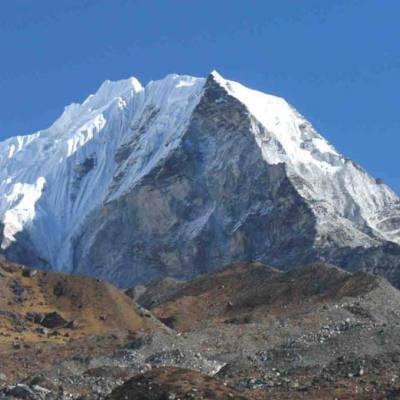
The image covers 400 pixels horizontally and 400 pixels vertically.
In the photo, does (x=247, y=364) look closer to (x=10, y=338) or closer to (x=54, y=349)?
(x=54, y=349)

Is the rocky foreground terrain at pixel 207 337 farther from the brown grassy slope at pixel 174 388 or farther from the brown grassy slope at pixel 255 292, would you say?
the brown grassy slope at pixel 255 292

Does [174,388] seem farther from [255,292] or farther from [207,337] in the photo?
[255,292]

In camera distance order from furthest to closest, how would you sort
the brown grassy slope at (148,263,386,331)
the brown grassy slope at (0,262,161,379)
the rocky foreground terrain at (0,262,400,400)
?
the brown grassy slope at (148,263,386,331), the brown grassy slope at (0,262,161,379), the rocky foreground terrain at (0,262,400,400)

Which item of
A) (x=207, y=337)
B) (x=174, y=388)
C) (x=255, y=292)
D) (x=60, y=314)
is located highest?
(x=255, y=292)

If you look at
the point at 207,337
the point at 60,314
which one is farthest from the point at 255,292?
the point at 207,337

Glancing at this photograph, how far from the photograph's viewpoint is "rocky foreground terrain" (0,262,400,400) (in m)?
71.4

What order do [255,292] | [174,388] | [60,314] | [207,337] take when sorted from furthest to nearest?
[255,292], [60,314], [207,337], [174,388]

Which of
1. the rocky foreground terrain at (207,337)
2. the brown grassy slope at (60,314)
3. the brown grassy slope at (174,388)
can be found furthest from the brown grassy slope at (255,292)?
the brown grassy slope at (174,388)

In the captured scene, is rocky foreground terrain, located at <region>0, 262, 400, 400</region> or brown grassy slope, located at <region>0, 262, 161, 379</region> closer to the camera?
rocky foreground terrain, located at <region>0, 262, 400, 400</region>

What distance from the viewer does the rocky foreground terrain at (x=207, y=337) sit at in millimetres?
71438

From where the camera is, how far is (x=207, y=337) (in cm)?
11344

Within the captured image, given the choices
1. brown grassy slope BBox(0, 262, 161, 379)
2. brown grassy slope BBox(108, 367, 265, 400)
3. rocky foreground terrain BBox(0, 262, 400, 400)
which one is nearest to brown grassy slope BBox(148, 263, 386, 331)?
rocky foreground terrain BBox(0, 262, 400, 400)

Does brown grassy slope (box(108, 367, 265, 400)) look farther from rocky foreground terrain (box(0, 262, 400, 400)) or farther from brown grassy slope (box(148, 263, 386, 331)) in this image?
brown grassy slope (box(148, 263, 386, 331))

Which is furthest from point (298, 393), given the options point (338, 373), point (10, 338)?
point (10, 338)
